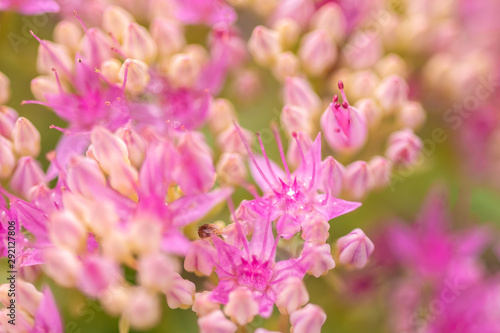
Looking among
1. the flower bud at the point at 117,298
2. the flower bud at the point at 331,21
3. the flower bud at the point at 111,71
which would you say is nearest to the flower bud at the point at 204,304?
the flower bud at the point at 117,298

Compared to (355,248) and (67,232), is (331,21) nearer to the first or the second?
(355,248)

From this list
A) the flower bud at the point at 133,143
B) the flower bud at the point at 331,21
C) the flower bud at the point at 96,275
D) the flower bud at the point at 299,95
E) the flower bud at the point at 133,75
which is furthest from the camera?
the flower bud at the point at 331,21

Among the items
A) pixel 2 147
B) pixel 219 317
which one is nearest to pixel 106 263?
pixel 219 317

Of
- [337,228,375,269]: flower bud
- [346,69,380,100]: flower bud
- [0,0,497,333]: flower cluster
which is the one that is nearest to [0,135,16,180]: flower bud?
[0,0,497,333]: flower cluster

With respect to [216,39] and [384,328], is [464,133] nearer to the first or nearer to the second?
[384,328]

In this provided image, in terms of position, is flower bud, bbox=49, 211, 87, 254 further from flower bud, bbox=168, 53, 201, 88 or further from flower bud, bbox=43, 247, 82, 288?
flower bud, bbox=168, 53, 201, 88

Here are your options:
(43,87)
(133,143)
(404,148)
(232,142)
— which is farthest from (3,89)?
(404,148)

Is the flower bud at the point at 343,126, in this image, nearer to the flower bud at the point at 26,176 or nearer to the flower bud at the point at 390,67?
the flower bud at the point at 390,67
